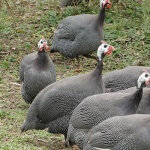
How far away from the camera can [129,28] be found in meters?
10.5

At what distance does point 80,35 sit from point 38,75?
170 cm

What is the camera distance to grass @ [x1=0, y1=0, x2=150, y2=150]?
8.18 m

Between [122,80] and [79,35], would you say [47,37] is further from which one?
[122,80]

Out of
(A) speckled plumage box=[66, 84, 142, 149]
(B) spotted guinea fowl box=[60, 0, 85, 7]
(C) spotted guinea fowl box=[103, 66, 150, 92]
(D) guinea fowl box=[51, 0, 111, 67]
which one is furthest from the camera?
(B) spotted guinea fowl box=[60, 0, 85, 7]

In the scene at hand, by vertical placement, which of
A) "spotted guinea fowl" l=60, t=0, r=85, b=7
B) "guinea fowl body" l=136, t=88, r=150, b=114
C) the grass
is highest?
"guinea fowl body" l=136, t=88, r=150, b=114

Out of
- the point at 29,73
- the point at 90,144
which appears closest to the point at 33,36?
the point at 29,73

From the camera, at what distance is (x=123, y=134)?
5.30 m

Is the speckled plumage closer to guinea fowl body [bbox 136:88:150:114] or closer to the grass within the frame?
guinea fowl body [bbox 136:88:150:114]

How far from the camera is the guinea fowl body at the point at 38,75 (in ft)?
25.2

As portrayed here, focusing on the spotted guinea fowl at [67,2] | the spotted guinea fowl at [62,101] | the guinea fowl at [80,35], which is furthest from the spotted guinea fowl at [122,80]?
the spotted guinea fowl at [67,2]

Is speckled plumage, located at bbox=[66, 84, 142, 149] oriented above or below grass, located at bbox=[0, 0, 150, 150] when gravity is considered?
above

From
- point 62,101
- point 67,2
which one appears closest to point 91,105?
point 62,101

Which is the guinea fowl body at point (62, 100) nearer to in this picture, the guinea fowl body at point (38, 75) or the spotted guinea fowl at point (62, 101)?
the spotted guinea fowl at point (62, 101)

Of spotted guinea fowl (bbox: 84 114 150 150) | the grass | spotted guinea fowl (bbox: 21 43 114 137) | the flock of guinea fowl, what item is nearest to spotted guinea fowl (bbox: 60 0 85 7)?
the grass
